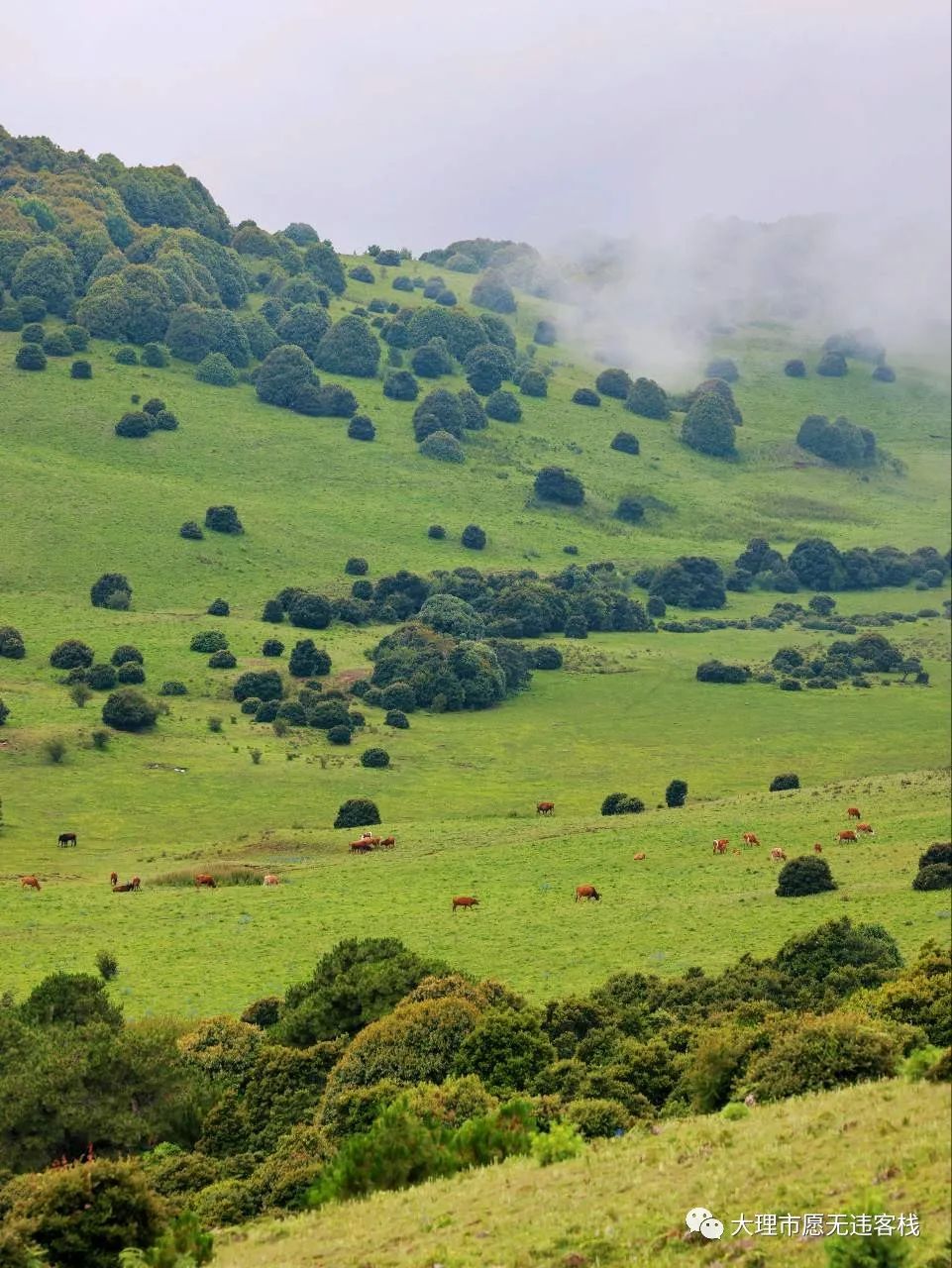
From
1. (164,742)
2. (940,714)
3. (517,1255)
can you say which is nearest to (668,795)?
(164,742)

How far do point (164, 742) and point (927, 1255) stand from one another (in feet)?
237

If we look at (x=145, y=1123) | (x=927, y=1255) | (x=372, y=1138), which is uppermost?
(x=927, y=1255)

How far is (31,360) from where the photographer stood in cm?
15588

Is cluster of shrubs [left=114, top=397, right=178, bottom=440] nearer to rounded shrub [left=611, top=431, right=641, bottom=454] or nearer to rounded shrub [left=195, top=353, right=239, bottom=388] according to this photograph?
rounded shrub [left=195, top=353, right=239, bottom=388]

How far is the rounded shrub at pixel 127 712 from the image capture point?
3393 inches

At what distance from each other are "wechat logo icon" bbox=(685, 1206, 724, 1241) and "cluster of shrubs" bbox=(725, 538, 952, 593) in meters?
138

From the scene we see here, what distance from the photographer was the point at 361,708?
328 feet

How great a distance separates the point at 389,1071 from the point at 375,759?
51.8 m

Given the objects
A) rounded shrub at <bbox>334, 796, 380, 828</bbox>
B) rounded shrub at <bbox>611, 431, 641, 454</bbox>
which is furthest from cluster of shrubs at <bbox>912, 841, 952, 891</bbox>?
rounded shrub at <bbox>611, 431, 641, 454</bbox>

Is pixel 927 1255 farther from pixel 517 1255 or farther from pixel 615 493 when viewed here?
pixel 615 493

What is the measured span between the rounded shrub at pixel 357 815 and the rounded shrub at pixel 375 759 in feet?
42.3

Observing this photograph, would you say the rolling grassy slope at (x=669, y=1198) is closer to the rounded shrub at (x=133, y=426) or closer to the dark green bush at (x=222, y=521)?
the dark green bush at (x=222, y=521)

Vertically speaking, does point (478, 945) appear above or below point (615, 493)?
below

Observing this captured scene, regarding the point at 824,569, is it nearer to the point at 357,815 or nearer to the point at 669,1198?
the point at 357,815
